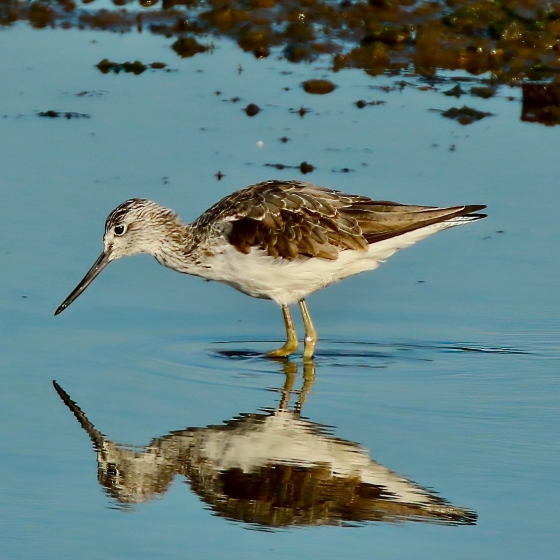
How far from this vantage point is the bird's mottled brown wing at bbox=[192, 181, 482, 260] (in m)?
9.61

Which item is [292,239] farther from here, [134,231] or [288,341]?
[134,231]

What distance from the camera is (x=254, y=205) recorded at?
31.8ft

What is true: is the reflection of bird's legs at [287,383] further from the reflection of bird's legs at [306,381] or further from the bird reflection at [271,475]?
the bird reflection at [271,475]

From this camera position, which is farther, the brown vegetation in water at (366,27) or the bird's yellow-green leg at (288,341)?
the brown vegetation in water at (366,27)

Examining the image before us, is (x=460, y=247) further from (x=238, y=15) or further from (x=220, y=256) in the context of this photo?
(x=238, y=15)

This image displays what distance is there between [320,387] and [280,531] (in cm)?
225

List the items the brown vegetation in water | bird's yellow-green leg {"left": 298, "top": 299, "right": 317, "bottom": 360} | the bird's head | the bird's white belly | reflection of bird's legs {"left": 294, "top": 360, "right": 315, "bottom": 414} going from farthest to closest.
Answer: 1. the brown vegetation in water
2. the bird's head
3. the bird's white belly
4. bird's yellow-green leg {"left": 298, "top": 299, "right": 317, "bottom": 360}
5. reflection of bird's legs {"left": 294, "top": 360, "right": 315, "bottom": 414}

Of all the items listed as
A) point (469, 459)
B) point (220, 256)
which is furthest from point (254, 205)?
point (469, 459)

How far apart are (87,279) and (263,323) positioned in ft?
4.46

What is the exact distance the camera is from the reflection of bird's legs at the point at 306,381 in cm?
847

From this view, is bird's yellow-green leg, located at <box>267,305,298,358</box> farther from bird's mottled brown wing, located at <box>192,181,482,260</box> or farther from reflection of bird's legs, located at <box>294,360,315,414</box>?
bird's mottled brown wing, located at <box>192,181,482,260</box>

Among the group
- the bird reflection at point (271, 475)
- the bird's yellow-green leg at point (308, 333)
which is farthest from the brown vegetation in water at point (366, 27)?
the bird reflection at point (271, 475)

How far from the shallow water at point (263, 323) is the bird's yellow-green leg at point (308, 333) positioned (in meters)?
0.09

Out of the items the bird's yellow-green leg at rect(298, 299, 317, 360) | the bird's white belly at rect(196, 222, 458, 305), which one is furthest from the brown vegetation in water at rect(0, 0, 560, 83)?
the bird's yellow-green leg at rect(298, 299, 317, 360)
